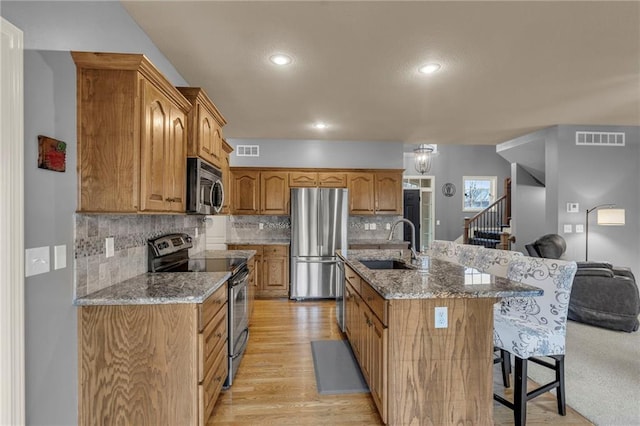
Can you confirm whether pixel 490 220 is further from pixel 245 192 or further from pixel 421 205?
pixel 245 192

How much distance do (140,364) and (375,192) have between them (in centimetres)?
434

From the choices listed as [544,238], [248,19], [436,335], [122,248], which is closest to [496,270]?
[436,335]

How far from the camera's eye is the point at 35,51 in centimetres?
140

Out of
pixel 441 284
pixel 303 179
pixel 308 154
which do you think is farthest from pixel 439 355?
pixel 308 154

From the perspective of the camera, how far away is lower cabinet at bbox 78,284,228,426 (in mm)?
1640

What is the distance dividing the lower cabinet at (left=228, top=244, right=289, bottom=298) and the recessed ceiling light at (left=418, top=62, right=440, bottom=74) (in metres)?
3.16

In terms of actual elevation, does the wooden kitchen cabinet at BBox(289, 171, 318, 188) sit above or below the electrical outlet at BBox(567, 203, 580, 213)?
above

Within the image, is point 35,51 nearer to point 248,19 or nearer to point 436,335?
point 248,19

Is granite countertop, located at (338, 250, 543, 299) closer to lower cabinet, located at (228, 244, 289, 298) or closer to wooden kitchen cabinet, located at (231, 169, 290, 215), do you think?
lower cabinet, located at (228, 244, 289, 298)

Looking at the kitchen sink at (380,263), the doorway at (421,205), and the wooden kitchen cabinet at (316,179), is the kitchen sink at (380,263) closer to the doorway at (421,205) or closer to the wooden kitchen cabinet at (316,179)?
the wooden kitchen cabinet at (316,179)

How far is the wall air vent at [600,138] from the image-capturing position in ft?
15.6

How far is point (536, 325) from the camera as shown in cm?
200

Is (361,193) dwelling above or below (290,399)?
above

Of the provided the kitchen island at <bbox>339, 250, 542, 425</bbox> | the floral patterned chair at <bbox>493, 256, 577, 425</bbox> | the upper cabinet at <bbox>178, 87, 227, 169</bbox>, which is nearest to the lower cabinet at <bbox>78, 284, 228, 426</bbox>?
the kitchen island at <bbox>339, 250, 542, 425</bbox>
